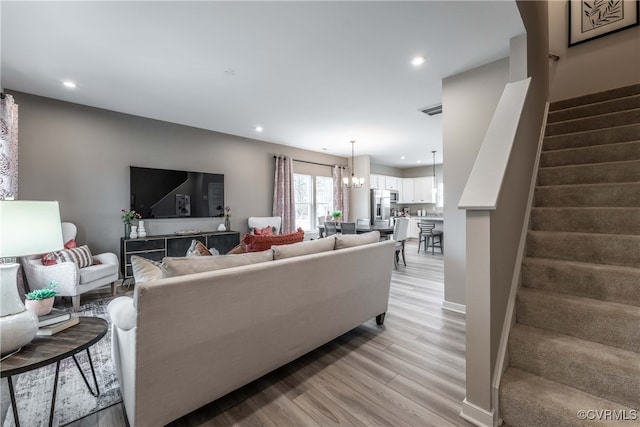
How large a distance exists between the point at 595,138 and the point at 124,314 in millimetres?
3962

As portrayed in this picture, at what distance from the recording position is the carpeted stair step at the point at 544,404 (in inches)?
49.6

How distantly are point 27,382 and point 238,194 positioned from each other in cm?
419

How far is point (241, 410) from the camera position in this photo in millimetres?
1614

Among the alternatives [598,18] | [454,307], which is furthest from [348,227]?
[598,18]

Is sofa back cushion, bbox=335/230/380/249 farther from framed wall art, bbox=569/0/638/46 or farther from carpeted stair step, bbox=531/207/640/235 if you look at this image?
framed wall art, bbox=569/0/638/46

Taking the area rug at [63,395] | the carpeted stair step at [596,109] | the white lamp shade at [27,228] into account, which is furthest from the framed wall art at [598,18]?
the area rug at [63,395]

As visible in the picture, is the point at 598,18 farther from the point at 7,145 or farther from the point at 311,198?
the point at 7,145

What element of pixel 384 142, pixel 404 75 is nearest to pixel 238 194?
pixel 384 142

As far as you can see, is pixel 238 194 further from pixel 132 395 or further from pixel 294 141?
pixel 132 395

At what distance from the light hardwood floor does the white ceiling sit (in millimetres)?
2742

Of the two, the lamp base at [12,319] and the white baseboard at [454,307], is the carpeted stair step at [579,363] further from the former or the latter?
the lamp base at [12,319]

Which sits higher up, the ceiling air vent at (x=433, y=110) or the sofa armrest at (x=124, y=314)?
the ceiling air vent at (x=433, y=110)

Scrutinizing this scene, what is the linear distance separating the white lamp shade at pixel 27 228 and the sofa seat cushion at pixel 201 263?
605 millimetres

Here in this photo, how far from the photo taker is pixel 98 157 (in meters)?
4.10
